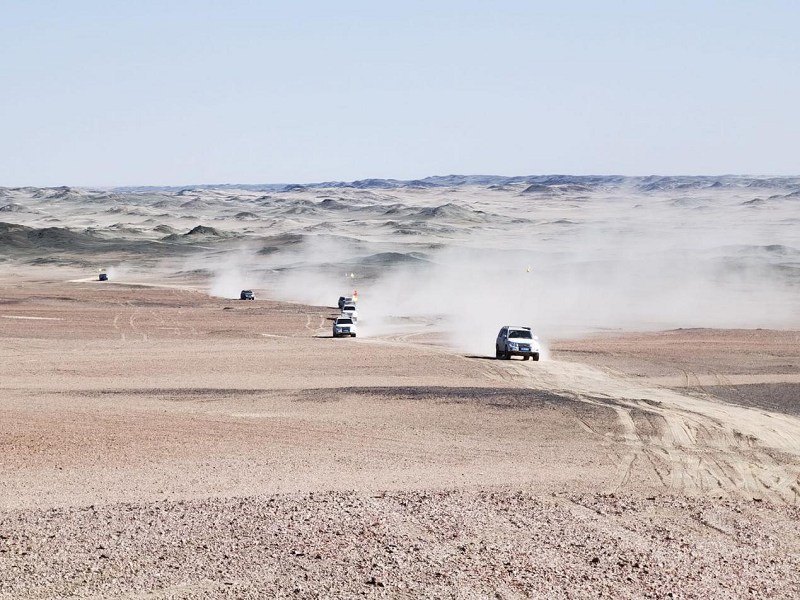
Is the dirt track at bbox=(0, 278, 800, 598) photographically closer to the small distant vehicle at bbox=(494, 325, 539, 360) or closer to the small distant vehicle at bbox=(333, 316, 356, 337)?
the small distant vehicle at bbox=(494, 325, 539, 360)

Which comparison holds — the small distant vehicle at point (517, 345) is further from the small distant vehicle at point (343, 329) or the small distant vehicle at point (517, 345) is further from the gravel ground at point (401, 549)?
the gravel ground at point (401, 549)

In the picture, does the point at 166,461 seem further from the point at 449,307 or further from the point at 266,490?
the point at 449,307

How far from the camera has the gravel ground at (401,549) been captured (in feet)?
42.1

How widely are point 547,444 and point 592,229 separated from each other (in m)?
171

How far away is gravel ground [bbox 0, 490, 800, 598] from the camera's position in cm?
1283

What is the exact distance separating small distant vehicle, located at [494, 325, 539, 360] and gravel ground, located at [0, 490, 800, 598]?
2312cm

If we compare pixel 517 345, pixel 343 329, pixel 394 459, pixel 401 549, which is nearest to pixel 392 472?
pixel 394 459

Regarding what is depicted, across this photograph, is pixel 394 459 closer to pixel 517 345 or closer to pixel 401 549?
pixel 401 549

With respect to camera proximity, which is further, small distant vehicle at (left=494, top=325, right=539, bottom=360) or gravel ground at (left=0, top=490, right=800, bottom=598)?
small distant vehicle at (left=494, top=325, right=539, bottom=360)

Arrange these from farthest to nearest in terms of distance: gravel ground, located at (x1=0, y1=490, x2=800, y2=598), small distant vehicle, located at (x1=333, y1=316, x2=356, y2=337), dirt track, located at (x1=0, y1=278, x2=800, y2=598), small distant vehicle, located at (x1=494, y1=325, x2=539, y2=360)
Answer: small distant vehicle, located at (x1=333, y1=316, x2=356, y2=337)
small distant vehicle, located at (x1=494, y1=325, x2=539, y2=360)
dirt track, located at (x1=0, y1=278, x2=800, y2=598)
gravel ground, located at (x1=0, y1=490, x2=800, y2=598)

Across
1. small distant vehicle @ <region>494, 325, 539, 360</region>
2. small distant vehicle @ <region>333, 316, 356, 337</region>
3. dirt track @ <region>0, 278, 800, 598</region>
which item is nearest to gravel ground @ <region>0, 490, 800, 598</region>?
dirt track @ <region>0, 278, 800, 598</region>

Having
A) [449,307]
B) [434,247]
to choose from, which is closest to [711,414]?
[449,307]

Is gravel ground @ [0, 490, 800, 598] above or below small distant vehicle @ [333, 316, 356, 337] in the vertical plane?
above

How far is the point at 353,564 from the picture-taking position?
13523mm
